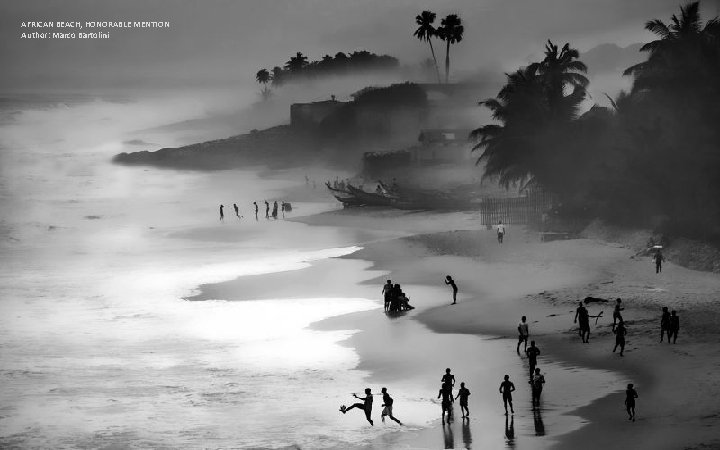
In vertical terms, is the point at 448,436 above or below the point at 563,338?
below

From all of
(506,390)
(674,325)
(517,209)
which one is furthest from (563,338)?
(517,209)

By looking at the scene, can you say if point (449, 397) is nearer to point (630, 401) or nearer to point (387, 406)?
point (387, 406)

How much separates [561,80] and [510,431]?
49.1 m

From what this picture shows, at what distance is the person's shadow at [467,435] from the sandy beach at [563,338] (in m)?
0.07

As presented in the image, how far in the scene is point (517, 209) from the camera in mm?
71875

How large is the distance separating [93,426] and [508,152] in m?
47.0

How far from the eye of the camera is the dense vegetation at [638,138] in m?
55.3

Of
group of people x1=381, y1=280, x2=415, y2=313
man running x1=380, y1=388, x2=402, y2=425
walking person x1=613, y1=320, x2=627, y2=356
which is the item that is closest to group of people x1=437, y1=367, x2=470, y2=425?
man running x1=380, y1=388, x2=402, y2=425

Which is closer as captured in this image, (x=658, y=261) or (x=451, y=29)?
(x=658, y=261)

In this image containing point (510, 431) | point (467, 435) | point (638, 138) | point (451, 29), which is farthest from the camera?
point (451, 29)

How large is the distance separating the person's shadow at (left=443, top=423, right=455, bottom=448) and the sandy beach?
0.26 feet

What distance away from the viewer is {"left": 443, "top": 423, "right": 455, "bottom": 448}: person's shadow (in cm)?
2506

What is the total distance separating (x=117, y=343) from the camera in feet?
129

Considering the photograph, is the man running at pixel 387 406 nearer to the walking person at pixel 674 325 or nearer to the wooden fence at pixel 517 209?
the walking person at pixel 674 325
